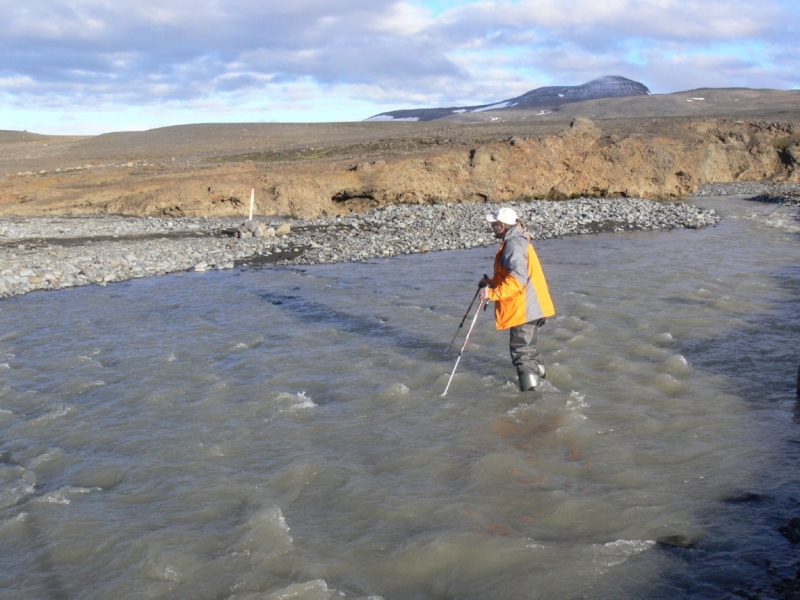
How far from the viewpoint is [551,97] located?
93.9 m

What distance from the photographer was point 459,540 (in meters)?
5.41

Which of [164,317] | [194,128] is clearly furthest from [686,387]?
[194,128]

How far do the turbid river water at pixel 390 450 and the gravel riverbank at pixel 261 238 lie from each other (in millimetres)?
2987

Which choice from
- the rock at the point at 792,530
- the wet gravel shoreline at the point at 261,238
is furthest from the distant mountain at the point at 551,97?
the rock at the point at 792,530

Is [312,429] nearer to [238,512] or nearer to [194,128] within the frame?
[238,512]

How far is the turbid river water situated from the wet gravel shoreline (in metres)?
2.96

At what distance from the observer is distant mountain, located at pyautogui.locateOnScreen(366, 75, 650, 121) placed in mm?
90938

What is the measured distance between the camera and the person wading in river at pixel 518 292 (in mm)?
7895

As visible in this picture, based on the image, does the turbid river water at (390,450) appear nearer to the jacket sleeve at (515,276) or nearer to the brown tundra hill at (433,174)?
the jacket sleeve at (515,276)

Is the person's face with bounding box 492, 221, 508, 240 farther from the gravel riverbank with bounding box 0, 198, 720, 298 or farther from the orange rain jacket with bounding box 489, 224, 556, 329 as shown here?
the gravel riverbank with bounding box 0, 198, 720, 298

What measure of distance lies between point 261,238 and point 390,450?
1283 cm

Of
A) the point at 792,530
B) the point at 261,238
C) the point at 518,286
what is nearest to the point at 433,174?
the point at 261,238

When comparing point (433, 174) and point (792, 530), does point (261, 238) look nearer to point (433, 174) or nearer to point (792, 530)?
point (433, 174)

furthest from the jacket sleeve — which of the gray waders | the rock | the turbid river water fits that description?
the rock
